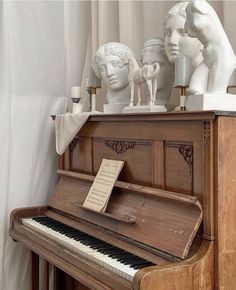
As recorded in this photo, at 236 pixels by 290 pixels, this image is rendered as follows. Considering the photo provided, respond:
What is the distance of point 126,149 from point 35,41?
1031mm

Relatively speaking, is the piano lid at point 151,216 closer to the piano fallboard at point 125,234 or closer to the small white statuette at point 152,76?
the piano fallboard at point 125,234

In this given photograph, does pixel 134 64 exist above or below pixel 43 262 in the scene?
above

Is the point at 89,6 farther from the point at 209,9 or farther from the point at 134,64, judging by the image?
the point at 209,9

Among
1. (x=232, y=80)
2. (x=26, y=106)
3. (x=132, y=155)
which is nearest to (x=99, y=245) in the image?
(x=132, y=155)

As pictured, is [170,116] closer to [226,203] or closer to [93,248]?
[226,203]

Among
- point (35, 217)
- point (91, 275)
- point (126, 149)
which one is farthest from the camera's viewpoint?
point (35, 217)

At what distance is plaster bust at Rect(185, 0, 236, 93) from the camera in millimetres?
1489

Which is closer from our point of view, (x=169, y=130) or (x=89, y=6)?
(x=169, y=130)

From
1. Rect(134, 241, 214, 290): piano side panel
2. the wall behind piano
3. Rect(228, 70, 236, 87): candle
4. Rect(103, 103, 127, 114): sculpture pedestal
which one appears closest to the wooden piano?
Rect(134, 241, 214, 290): piano side panel

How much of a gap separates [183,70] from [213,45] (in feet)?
0.49

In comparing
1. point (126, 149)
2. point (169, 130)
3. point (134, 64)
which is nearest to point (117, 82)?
point (134, 64)

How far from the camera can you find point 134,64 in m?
1.92

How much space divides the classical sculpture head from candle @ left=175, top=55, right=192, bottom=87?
83mm

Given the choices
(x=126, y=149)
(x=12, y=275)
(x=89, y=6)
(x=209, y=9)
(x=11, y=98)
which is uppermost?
(x=89, y=6)
